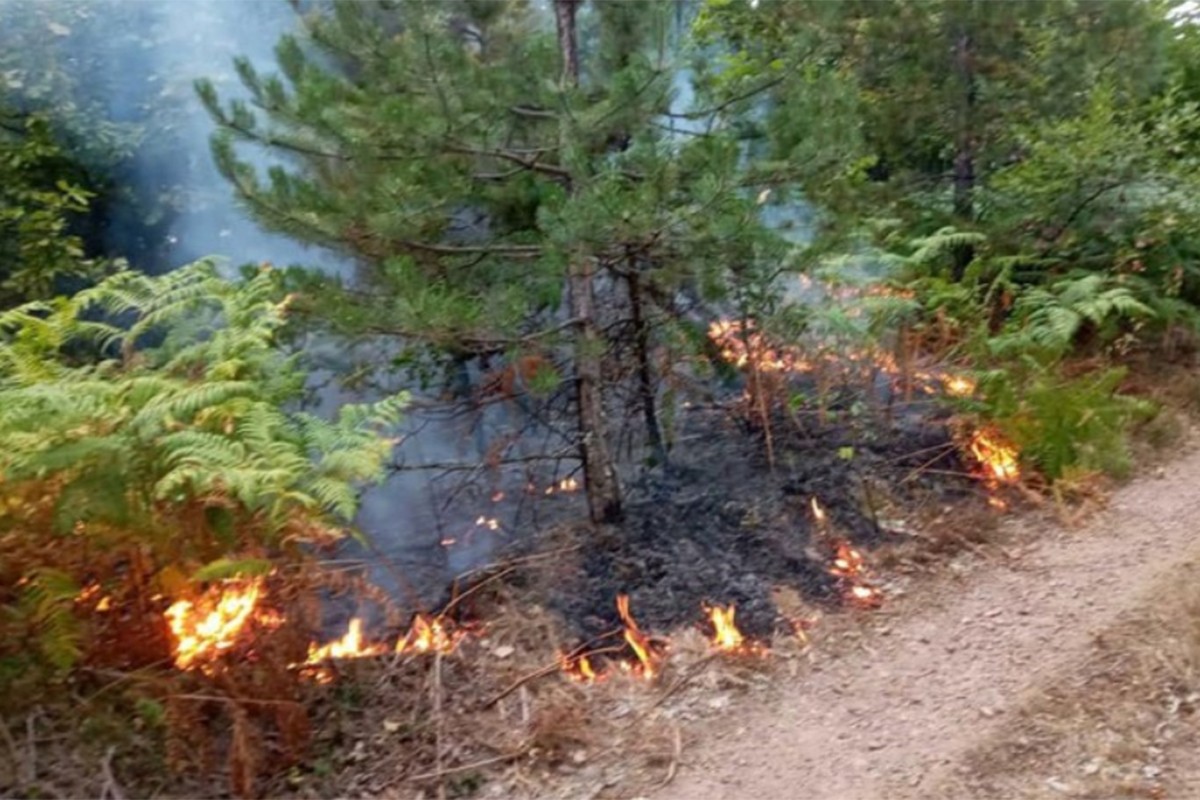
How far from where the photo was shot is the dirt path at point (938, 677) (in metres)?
4.51

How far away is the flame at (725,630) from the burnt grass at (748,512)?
0.22 ft

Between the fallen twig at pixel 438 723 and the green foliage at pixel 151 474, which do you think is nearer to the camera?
the green foliage at pixel 151 474

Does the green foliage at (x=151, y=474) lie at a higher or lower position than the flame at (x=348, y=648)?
higher

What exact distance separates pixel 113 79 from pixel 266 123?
423cm

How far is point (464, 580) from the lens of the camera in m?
6.08

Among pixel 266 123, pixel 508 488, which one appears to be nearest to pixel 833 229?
pixel 508 488

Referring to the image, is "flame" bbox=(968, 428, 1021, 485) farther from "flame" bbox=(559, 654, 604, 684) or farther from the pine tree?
"flame" bbox=(559, 654, 604, 684)

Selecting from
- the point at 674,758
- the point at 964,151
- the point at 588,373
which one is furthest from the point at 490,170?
the point at 964,151

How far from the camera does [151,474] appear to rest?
4.34 meters

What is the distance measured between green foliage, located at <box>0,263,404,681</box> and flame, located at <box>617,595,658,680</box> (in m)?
1.71

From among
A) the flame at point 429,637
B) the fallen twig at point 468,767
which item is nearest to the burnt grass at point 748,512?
the flame at point 429,637

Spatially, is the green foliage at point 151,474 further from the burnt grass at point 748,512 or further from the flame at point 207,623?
the burnt grass at point 748,512

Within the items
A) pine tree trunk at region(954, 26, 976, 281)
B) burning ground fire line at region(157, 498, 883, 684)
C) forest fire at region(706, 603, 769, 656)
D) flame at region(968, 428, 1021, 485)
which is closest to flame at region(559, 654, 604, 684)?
burning ground fire line at region(157, 498, 883, 684)

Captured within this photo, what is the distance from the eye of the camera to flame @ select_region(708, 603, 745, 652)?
5.48 meters
